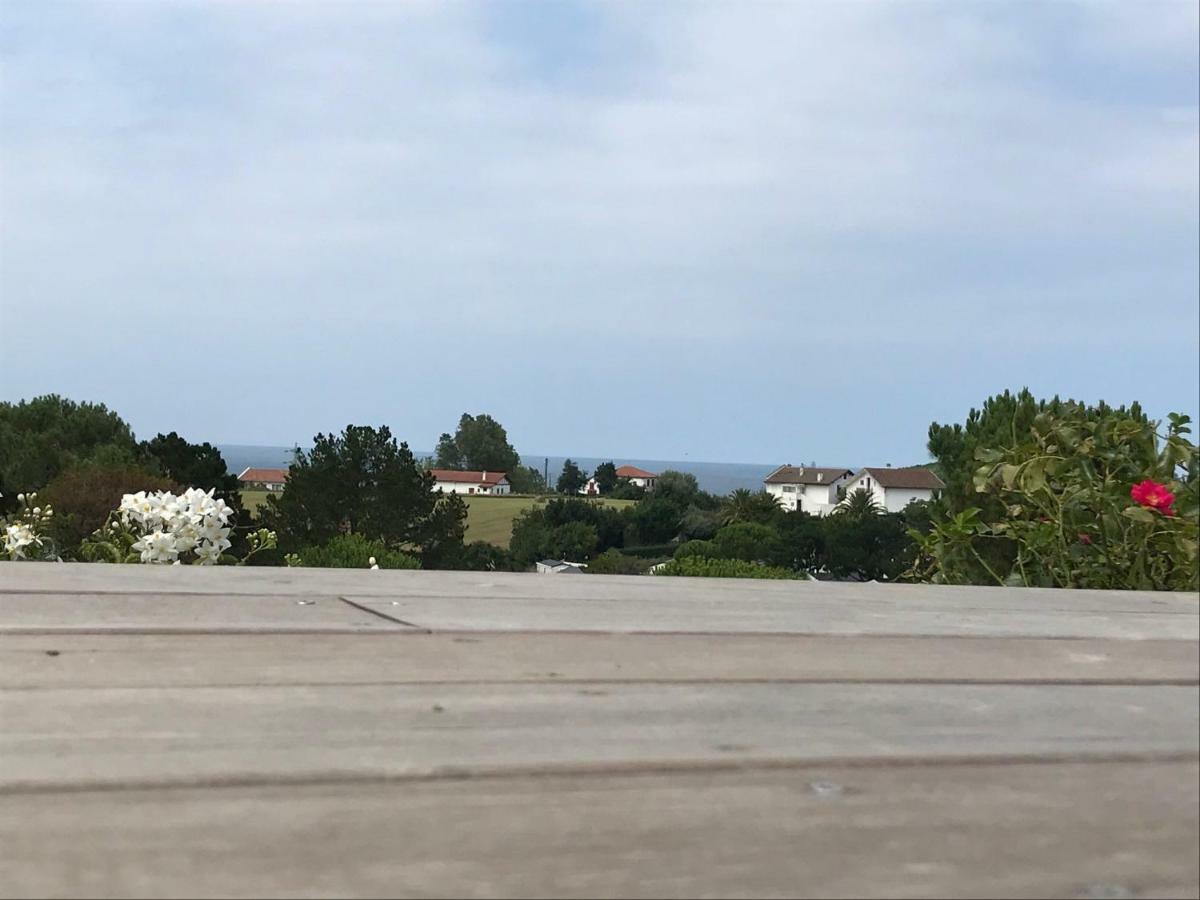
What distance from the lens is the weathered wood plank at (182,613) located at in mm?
700

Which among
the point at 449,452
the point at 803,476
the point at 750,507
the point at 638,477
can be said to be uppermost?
the point at 449,452

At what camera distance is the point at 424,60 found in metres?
5.68

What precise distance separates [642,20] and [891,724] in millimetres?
3117

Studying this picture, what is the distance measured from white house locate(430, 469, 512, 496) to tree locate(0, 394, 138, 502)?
842 cm

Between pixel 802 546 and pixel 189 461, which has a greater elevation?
pixel 189 461

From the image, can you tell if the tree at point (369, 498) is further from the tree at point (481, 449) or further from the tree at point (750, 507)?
the tree at point (481, 449)

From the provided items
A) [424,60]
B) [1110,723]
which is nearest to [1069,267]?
[424,60]

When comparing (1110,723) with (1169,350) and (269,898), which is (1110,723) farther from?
(1169,350)

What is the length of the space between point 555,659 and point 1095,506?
139cm

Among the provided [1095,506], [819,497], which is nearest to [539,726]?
[1095,506]

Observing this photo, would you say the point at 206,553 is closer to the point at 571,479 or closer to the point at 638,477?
the point at 571,479

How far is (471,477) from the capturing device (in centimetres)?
2847

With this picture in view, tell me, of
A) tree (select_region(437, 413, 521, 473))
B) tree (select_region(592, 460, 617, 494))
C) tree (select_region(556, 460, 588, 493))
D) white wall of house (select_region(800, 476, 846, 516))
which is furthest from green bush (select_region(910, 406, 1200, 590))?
tree (select_region(592, 460, 617, 494))

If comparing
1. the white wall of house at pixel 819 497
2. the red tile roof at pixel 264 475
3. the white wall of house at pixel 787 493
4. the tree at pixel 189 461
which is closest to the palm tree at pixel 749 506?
the white wall of house at pixel 787 493
